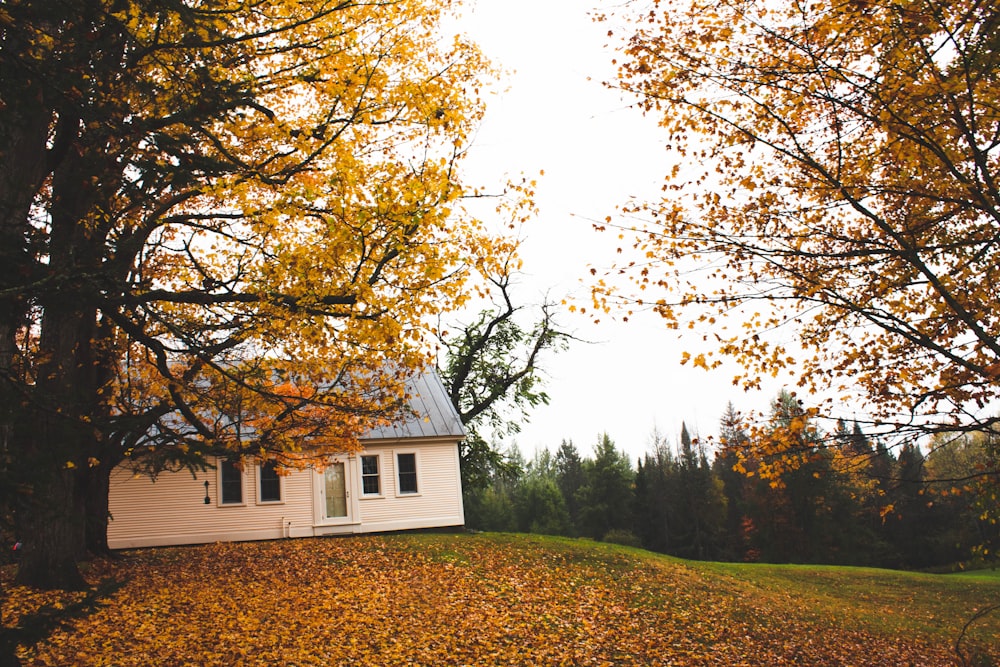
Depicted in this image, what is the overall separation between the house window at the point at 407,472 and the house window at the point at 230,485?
15.9 ft

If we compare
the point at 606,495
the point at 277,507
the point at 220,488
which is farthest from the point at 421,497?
the point at 606,495

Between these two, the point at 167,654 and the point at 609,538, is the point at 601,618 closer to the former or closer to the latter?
the point at 167,654

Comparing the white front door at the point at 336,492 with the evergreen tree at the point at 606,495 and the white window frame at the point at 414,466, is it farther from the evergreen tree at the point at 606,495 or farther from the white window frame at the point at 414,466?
the evergreen tree at the point at 606,495

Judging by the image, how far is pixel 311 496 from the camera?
20844 mm

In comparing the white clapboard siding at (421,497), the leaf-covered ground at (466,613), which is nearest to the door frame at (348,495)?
the white clapboard siding at (421,497)

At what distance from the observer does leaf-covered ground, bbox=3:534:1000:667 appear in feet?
29.6

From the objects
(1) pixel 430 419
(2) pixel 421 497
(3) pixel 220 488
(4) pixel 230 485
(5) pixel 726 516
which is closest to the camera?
(3) pixel 220 488

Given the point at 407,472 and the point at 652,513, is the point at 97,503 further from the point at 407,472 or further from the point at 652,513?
the point at 652,513

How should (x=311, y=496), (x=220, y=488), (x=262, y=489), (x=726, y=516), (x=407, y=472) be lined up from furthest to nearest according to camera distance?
(x=726, y=516) → (x=407, y=472) → (x=311, y=496) → (x=262, y=489) → (x=220, y=488)

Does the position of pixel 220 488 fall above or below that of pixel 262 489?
above

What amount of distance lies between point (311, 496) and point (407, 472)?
3.13 metres

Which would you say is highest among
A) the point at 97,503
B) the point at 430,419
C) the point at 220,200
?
the point at 220,200

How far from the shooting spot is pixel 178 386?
10352 millimetres

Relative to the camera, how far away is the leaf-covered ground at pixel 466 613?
356 inches
